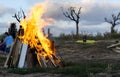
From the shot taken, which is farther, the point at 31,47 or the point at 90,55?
the point at 90,55

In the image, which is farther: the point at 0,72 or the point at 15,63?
the point at 15,63

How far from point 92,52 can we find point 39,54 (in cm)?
1163

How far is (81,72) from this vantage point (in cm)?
1219

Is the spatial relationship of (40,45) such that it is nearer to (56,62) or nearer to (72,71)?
(56,62)

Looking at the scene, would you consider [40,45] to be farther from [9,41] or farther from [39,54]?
→ [9,41]

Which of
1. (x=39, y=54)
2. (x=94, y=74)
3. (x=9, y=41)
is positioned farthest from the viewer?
(x=9, y=41)

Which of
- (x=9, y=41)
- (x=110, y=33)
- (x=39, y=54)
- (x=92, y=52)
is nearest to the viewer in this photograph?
(x=39, y=54)

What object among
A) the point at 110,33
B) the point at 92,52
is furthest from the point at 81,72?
the point at 110,33

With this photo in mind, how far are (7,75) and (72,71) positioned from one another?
1.97 metres

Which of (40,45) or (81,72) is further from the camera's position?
(40,45)

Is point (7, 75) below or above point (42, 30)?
below

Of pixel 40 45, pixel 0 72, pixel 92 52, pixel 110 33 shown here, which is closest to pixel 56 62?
pixel 40 45

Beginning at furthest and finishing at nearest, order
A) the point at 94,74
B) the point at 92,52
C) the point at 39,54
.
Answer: the point at 92,52 → the point at 39,54 → the point at 94,74

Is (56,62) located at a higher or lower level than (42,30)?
lower
